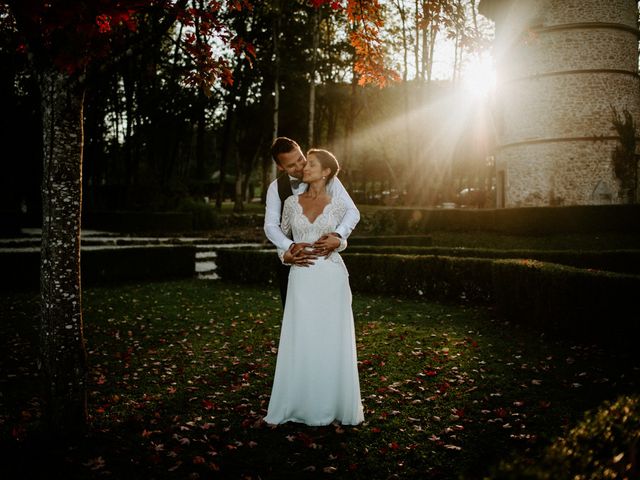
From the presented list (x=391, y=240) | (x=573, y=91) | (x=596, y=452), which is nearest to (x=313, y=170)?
(x=596, y=452)

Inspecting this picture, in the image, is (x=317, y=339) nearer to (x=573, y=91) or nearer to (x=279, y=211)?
(x=279, y=211)

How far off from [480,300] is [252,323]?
5.28 meters

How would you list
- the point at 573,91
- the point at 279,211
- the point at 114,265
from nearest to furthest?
the point at 279,211 < the point at 114,265 < the point at 573,91

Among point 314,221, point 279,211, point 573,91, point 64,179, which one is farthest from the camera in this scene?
point 573,91

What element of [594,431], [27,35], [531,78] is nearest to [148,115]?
[531,78]

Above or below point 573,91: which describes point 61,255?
below

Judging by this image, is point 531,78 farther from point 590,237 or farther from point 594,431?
point 594,431

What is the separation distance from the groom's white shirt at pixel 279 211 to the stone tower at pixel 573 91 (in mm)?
23610

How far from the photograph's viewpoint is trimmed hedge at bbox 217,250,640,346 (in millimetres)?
7809

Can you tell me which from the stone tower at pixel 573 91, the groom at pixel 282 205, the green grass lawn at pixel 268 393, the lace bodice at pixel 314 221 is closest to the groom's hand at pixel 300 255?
the groom at pixel 282 205

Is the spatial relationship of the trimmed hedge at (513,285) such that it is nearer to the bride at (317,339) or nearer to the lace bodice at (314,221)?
the bride at (317,339)

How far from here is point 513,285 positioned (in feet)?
33.0

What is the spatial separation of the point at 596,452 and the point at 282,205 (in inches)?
140

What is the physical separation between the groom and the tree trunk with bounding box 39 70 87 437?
1.75m
